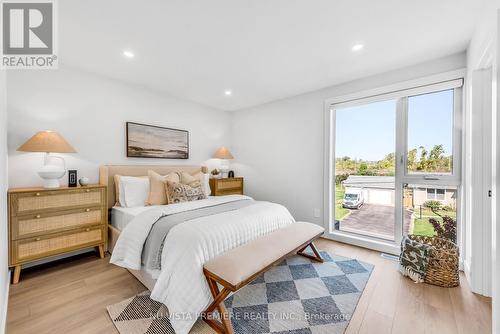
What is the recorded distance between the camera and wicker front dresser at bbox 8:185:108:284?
206 centimetres

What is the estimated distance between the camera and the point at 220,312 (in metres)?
1.49

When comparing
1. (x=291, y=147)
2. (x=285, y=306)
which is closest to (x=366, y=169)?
Result: (x=291, y=147)

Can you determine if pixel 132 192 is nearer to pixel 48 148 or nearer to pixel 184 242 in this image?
pixel 48 148

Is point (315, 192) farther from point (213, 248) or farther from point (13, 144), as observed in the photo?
point (13, 144)

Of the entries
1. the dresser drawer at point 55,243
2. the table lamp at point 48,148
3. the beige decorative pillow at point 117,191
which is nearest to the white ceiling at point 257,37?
the table lamp at point 48,148

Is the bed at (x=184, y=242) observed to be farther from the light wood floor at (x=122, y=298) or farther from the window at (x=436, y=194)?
the window at (x=436, y=194)

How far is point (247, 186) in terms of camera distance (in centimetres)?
445

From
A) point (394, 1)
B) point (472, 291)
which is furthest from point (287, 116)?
point (472, 291)

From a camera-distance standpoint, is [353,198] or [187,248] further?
[353,198]

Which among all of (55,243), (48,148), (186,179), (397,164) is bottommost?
(55,243)

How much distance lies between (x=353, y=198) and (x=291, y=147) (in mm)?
1300

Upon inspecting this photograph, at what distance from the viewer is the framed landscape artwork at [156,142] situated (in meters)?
3.21

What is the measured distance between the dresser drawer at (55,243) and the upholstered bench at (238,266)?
6.03 ft
